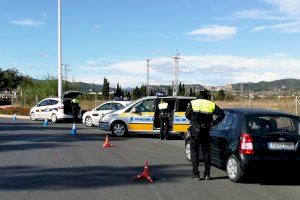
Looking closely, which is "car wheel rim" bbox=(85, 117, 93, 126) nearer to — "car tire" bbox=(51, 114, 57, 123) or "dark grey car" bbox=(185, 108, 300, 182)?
"car tire" bbox=(51, 114, 57, 123)

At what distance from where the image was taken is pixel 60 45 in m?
40.0

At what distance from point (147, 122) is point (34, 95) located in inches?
1453

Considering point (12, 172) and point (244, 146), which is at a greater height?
point (244, 146)

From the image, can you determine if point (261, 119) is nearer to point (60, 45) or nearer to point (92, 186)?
point (92, 186)

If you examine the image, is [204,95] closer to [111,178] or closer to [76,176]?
[111,178]

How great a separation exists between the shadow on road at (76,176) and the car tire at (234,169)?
1056 mm

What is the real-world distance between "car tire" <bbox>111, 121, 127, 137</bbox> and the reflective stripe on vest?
1083 centimetres

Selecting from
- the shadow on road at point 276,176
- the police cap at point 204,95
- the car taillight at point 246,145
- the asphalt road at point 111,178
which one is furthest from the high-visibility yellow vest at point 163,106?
the car taillight at point 246,145

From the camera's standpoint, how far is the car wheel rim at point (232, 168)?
10277 millimetres

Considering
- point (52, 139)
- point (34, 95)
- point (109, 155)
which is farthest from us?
point (34, 95)

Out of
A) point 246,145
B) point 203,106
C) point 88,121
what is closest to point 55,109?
point 88,121

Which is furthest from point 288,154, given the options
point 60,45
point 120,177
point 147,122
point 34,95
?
point 34,95

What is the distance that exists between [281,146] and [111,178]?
3.49 metres

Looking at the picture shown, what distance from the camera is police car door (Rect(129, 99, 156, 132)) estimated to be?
69.0 feet
